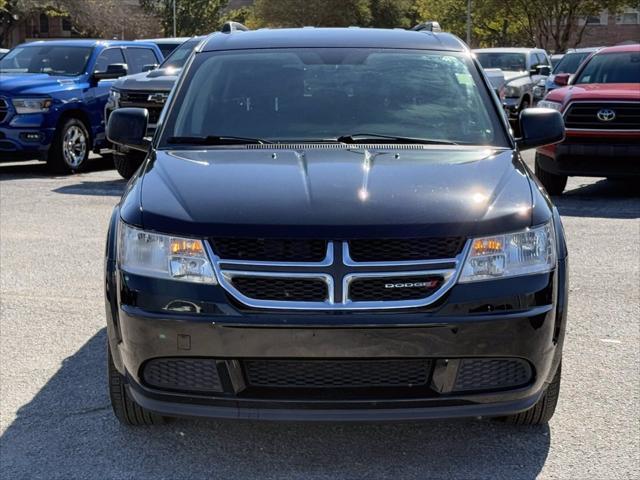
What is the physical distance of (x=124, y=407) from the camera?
13.5 feet

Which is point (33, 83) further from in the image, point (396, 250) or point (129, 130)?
point (396, 250)

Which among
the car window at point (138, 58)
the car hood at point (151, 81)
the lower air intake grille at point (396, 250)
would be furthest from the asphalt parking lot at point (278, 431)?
the car window at point (138, 58)

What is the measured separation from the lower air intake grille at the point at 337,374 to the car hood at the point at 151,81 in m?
9.50

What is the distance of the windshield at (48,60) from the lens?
566 inches

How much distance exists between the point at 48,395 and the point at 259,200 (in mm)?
1674

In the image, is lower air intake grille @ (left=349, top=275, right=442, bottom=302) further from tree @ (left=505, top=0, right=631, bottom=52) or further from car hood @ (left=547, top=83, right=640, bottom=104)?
tree @ (left=505, top=0, right=631, bottom=52)

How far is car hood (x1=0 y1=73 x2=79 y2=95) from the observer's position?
43.4ft

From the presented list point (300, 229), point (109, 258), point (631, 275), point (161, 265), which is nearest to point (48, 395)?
point (109, 258)

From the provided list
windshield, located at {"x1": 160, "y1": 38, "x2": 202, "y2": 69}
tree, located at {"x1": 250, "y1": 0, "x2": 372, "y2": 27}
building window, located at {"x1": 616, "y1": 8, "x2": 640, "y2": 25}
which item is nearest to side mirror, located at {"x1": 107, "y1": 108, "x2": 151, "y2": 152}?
windshield, located at {"x1": 160, "y1": 38, "x2": 202, "y2": 69}

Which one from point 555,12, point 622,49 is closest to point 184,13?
point 555,12

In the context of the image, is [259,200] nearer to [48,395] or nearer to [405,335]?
[405,335]

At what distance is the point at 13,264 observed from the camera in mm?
7648

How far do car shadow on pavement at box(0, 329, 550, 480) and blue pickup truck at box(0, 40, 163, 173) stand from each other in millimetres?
9436

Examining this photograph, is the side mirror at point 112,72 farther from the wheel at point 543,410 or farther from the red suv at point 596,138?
the wheel at point 543,410
